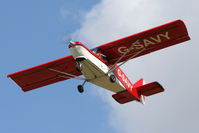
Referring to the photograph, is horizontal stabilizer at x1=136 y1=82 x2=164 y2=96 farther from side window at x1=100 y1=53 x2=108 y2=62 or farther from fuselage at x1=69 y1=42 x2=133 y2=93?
side window at x1=100 y1=53 x2=108 y2=62

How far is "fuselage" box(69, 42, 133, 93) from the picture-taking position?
67.5 feet

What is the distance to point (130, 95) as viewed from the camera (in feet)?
81.3

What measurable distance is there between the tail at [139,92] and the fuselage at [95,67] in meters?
1.46

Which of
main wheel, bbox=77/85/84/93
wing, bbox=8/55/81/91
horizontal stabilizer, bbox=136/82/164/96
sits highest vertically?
wing, bbox=8/55/81/91

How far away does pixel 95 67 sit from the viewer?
21.2m

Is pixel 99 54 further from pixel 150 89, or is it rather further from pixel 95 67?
pixel 150 89

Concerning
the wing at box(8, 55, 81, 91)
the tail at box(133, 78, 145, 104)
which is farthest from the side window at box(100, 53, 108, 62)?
the tail at box(133, 78, 145, 104)

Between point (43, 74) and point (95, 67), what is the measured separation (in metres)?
3.93

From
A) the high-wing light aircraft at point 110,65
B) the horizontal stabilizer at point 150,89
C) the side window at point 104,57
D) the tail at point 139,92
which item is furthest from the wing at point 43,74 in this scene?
the horizontal stabilizer at point 150,89

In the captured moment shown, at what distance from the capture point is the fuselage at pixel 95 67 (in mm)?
20578

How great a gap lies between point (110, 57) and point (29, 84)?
14.8ft

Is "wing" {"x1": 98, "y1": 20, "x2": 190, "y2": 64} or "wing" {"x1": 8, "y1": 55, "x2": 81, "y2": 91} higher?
"wing" {"x1": 8, "y1": 55, "x2": 81, "y2": 91}

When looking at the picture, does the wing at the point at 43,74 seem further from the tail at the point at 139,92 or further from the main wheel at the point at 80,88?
the tail at the point at 139,92

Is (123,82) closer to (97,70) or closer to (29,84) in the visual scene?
(97,70)
